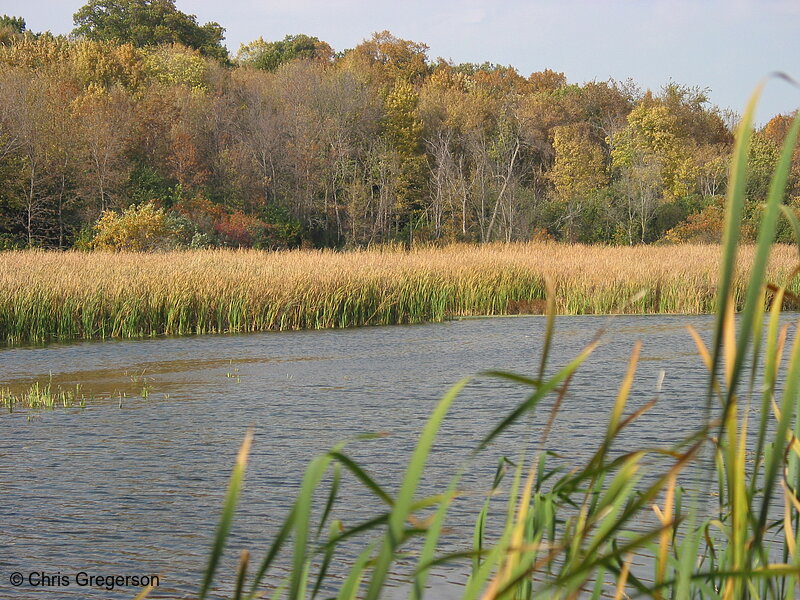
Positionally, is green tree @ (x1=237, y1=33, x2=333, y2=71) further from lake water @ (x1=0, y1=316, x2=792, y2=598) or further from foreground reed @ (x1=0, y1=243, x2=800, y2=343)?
lake water @ (x1=0, y1=316, x2=792, y2=598)

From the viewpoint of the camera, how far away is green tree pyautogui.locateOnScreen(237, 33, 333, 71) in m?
58.4

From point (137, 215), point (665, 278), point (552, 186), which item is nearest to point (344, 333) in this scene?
point (665, 278)

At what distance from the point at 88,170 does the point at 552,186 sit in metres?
23.2

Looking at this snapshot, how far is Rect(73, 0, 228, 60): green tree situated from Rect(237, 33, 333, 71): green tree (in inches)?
116

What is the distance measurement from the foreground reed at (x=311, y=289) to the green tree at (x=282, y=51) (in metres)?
37.9

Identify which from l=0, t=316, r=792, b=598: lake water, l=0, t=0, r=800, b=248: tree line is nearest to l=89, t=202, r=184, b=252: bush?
l=0, t=0, r=800, b=248: tree line

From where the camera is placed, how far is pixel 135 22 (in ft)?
178

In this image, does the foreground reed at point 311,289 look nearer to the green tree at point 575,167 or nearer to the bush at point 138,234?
the bush at point 138,234

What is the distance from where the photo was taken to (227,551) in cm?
536

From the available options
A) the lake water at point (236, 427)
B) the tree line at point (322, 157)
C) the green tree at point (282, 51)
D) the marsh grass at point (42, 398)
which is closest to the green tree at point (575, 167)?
the tree line at point (322, 157)

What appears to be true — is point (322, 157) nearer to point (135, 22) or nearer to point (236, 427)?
point (135, 22)

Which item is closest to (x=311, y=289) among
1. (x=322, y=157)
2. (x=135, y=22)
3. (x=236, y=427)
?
(x=236, y=427)

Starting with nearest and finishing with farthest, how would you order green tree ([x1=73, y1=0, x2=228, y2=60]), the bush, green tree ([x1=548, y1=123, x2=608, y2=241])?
1. the bush
2. green tree ([x1=548, y1=123, x2=608, y2=241])
3. green tree ([x1=73, y1=0, x2=228, y2=60])

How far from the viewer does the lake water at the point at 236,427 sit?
216 inches
